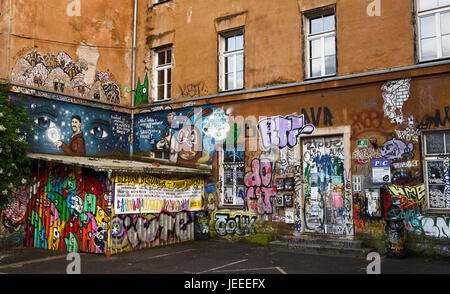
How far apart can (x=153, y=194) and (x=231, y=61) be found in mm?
5140

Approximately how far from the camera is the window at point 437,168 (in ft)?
32.0

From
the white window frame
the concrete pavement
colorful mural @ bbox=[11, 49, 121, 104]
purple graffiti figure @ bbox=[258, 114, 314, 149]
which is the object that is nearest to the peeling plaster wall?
colorful mural @ bbox=[11, 49, 121, 104]

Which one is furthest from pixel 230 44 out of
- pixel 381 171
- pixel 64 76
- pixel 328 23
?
pixel 381 171

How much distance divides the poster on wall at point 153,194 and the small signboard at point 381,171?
5.43 metres

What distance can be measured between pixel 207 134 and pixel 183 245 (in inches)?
144

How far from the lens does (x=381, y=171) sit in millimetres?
10500

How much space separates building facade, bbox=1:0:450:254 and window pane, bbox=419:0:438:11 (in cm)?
3

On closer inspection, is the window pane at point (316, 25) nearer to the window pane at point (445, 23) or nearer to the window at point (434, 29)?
the window at point (434, 29)

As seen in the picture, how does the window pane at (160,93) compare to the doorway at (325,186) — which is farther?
the window pane at (160,93)

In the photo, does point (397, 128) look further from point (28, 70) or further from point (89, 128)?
point (28, 70)

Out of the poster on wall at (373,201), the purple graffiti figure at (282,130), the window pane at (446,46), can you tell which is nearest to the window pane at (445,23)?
the window pane at (446,46)

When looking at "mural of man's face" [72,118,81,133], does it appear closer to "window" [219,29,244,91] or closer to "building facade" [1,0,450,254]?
"building facade" [1,0,450,254]

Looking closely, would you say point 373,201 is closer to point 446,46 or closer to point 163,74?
point 446,46

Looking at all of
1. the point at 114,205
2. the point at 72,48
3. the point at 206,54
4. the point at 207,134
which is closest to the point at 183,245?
the point at 114,205
